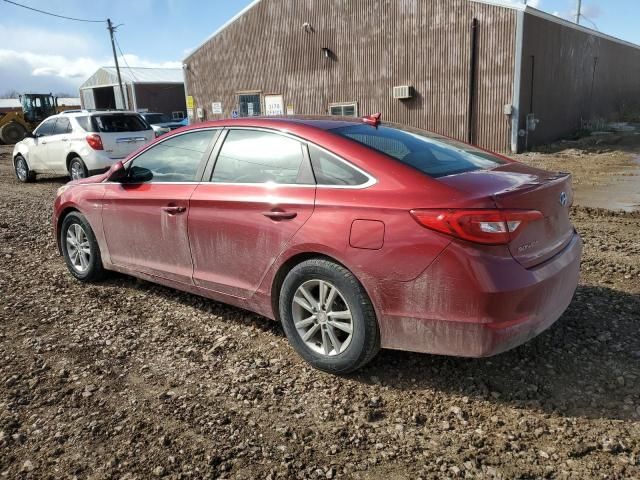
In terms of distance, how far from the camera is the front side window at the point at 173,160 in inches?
160

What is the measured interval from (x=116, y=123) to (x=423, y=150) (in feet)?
32.1

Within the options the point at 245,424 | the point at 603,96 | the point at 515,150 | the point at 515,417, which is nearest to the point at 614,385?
the point at 515,417

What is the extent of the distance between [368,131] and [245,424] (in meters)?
2.05

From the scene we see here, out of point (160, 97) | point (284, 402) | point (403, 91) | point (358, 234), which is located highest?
point (160, 97)

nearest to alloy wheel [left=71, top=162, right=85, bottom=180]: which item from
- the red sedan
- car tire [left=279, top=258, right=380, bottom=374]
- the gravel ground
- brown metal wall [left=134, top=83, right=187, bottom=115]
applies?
the gravel ground

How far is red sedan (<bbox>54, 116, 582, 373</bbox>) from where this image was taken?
277 centimetres

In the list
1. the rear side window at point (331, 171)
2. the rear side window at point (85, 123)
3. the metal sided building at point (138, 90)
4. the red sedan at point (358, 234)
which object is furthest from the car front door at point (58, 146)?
the metal sided building at point (138, 90)

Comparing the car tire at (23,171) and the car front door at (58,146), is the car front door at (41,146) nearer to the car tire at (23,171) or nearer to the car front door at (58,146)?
the car front door at (58,146)

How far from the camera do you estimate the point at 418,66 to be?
18.4 m

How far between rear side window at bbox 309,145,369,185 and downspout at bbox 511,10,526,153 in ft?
48.4

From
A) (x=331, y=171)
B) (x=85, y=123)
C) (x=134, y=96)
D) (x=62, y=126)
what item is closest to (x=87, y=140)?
(x=85, y=123)

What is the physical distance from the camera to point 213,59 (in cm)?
2467

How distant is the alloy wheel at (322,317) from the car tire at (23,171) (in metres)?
12.4

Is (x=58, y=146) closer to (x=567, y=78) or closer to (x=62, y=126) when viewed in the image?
(x=62, y=126)
